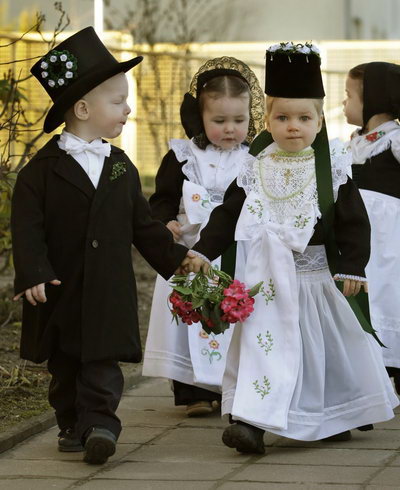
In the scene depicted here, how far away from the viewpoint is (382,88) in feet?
22.3

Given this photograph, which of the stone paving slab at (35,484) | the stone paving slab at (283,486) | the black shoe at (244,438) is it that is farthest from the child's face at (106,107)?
the stone paving slab at (283,486)

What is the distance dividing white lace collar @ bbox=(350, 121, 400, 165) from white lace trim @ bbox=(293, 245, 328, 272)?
124cm

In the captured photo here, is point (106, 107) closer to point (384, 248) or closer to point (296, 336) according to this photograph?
point (296, 336)

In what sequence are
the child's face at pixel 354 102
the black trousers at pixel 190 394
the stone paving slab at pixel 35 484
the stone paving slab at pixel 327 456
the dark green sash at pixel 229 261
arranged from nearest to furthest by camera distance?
the stone paving slab at pixel 35 484, the stone paving slab at pixel 327 456, the dark green sash at pixel 229 261, the black trousers at pixel 190 394, the child's face at pixel 354 102

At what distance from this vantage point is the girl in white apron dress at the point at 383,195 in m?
6.77

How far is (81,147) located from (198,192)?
1.23 m

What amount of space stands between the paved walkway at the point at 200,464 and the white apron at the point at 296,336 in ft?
0.57

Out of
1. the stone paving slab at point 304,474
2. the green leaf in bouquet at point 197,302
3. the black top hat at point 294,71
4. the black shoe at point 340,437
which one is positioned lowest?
the black shoe at point 340,437

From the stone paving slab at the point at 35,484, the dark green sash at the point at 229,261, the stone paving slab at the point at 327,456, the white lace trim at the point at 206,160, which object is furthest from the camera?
the white lace trim at the point at 206,160

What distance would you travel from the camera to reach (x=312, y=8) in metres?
21.0

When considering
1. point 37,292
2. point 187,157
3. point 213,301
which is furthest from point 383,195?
point 37,292

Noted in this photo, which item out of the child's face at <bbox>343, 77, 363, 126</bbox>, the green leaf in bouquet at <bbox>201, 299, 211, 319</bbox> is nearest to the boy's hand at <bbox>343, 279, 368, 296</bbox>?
the green leaf in bouquet at <bbox>201, 299, 211, 319</bbox>

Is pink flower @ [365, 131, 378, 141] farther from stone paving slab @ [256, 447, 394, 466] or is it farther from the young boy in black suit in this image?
stone paving slab @ [256, 447, 394, 466]

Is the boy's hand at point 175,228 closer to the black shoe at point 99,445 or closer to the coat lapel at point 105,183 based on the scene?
the coat lapel at point 105,183
